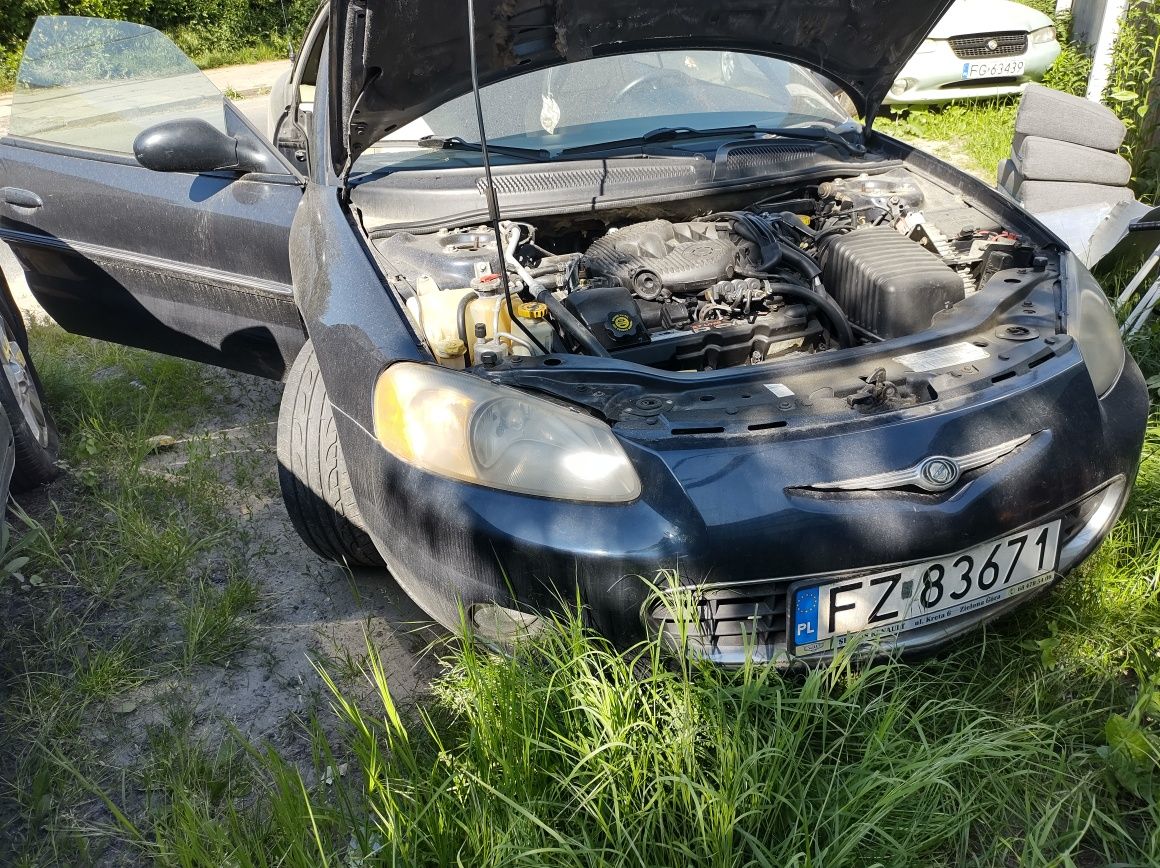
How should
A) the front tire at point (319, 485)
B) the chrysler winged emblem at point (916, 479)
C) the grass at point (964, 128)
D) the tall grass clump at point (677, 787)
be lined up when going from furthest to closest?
the grass at point (964, 128) → the front tire at point (319, 485) → the chrysler winged emblem at point (916, 479) → the tall grass clump at point (677, 787)

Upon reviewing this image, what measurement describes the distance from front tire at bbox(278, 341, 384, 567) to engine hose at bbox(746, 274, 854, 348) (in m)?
1.19

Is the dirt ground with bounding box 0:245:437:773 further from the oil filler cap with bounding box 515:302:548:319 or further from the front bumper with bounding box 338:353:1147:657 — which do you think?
the oil filler cap with bounding box 515:302:548:319

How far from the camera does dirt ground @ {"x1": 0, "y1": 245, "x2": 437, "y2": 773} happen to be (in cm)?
211

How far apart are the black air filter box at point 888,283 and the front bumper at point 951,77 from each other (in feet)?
14.8

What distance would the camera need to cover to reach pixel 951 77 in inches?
253

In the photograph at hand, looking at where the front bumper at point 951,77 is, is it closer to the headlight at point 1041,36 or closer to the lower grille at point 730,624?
the headlight at point 1041,36

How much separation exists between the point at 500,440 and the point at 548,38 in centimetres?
130

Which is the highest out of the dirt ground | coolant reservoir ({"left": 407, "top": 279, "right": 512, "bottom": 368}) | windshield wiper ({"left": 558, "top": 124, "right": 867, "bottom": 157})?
windshield wiper ({"left": 558, "top": 124, "right": 867, "bottom": 157})

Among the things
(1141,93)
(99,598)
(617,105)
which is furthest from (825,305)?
(1141,93)

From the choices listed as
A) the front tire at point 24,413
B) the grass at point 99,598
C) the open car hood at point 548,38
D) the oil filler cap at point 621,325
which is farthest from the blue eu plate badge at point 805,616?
the front tire at point 24,413

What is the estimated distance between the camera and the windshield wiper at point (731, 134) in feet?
9.21

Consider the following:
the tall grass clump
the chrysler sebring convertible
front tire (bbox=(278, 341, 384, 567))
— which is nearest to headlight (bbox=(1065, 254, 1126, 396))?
the chrysler sebring convertible

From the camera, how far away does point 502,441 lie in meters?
1.71

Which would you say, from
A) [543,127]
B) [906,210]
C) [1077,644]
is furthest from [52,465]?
[1077,644]
